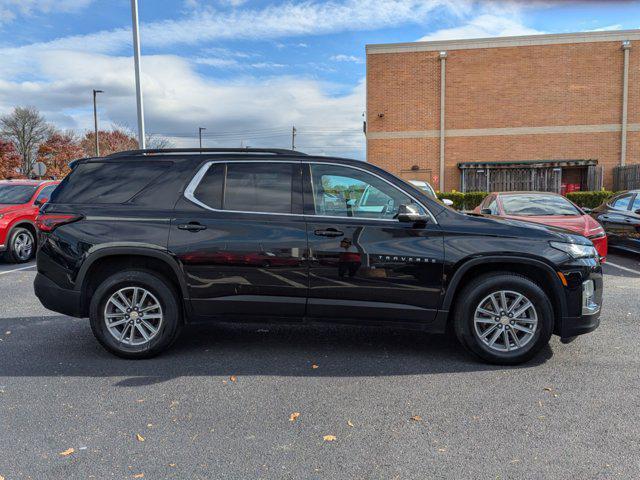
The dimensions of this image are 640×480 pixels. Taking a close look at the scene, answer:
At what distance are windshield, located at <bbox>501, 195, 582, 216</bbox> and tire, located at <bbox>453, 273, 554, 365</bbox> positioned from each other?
4678 millimetres

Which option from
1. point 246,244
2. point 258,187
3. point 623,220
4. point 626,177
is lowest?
point 623,220

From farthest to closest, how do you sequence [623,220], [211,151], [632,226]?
[623,220] < [632,226] < [211,151]

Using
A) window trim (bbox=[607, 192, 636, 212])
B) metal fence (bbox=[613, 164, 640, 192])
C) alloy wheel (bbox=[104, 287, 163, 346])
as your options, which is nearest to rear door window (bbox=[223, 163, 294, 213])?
alloy wheel (bbox=[104, 287, 163, 346])

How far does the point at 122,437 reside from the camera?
A: 10.9 ft

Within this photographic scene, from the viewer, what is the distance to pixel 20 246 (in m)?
11.1

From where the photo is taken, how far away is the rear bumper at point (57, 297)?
4840 mm

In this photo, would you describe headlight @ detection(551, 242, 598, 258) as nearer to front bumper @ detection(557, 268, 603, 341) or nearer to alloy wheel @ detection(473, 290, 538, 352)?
front bumper @ detection(557, 268, 603, 341)

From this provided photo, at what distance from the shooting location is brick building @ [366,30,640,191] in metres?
25.7

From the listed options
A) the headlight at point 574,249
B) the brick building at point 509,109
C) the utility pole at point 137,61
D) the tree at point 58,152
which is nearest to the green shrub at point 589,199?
the brick building at point 509,109

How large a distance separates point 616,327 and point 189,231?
4.56 metres

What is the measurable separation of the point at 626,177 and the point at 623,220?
52.3ft

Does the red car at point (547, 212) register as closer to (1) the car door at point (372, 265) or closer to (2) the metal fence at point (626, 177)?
(1) the car door at point (372, 265)

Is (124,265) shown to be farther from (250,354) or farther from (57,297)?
(250,354)

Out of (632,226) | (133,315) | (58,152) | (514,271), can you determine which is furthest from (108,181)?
(58,152)
